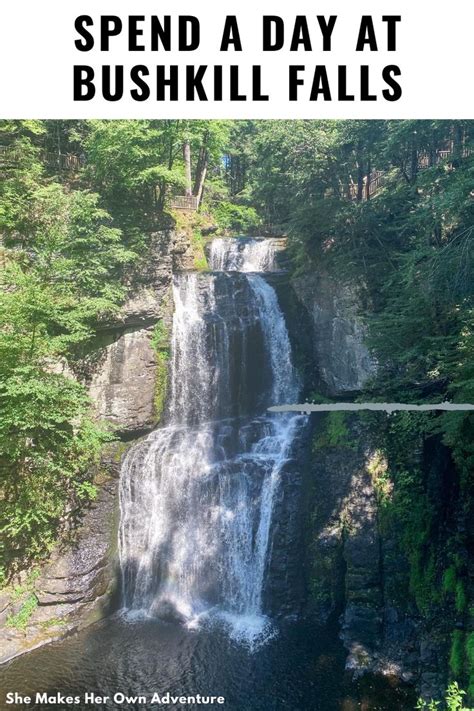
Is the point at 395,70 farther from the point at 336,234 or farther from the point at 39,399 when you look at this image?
the point at 39,399

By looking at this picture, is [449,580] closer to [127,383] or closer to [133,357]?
[127,383]

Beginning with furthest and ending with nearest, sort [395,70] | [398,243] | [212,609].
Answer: [398,243], [212,609], [395,70]

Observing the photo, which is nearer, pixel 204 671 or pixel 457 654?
pixel 457 654

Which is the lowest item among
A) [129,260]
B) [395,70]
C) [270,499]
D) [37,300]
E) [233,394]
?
[270,499]

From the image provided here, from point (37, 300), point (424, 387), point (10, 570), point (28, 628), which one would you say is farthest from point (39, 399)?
point (424, 387)

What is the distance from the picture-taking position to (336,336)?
17.5 m

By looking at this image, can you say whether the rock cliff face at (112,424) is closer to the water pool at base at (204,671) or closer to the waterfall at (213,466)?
the waterfall at (213,466)

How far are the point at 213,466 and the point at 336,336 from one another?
6.00 metres

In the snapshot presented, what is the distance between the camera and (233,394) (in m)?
18.7

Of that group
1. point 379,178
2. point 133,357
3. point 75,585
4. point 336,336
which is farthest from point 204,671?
point 379,178

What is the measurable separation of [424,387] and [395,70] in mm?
8475

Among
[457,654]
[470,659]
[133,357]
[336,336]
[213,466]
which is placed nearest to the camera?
[470,659]

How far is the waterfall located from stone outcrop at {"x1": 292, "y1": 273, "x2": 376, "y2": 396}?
1.33m

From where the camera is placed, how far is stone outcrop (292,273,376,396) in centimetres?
1666
